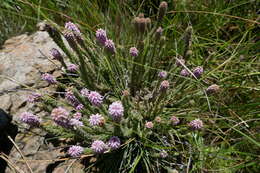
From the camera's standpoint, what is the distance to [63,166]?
1.74 meters

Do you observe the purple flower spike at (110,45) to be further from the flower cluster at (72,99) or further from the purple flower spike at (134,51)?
the flower cluster at (72,99)

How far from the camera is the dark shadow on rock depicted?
1812mm

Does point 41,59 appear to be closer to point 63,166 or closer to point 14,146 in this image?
point 14,146

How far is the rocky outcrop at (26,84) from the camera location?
1793mm

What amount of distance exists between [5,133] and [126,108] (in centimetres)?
102

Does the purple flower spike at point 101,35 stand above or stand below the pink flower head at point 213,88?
above

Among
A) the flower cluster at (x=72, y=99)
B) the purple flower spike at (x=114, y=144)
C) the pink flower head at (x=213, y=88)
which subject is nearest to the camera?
the purple flower spike at (x=114, y=144)

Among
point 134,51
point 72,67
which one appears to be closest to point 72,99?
point 72,67

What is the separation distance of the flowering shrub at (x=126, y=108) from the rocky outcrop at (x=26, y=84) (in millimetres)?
197

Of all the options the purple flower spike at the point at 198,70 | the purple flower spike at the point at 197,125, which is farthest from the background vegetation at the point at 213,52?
the purple flower spike at the point at 197,125

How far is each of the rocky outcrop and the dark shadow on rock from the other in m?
0.05

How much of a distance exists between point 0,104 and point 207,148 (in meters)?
1.72

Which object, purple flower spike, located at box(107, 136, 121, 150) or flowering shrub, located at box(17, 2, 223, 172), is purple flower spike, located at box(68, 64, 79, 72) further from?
purple flower spike, located at box(107, 136, 121, 150)

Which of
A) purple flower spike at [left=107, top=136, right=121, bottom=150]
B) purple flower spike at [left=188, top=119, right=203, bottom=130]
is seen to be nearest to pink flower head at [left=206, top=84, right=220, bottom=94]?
purple flower spike at [left=188, top=119, right=203, bottom=130]
